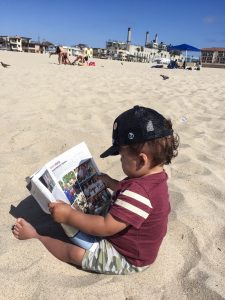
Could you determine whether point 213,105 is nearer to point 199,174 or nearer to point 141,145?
point 199,174

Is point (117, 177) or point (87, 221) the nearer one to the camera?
point (87, 221)

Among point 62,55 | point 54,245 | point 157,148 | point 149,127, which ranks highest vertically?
point 149,127

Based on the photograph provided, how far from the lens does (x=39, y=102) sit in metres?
5.16

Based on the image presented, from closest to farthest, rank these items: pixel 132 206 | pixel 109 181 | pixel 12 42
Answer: pixel 132 206, pixel 109 181, pixel 12 42

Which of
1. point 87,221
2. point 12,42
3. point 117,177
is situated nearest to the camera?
point 87,221

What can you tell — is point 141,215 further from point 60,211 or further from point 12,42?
point 12,42

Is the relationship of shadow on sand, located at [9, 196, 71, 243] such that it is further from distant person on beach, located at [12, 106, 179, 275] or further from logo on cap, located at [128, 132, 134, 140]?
logo on cap, located at [128, 132, 134, 140]

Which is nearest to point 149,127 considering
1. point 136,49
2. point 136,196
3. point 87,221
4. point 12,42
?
point 136,196

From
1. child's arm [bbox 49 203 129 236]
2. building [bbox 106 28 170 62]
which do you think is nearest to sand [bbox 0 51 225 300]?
child's arm [bbox 49 203 129 236]

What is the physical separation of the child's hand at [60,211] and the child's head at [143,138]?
361 millimetres

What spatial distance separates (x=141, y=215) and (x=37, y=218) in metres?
0.85

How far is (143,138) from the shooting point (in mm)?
1670

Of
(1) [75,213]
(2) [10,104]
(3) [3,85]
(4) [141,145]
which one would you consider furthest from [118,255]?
(3) [3,85]

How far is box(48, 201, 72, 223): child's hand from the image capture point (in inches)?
70.8
